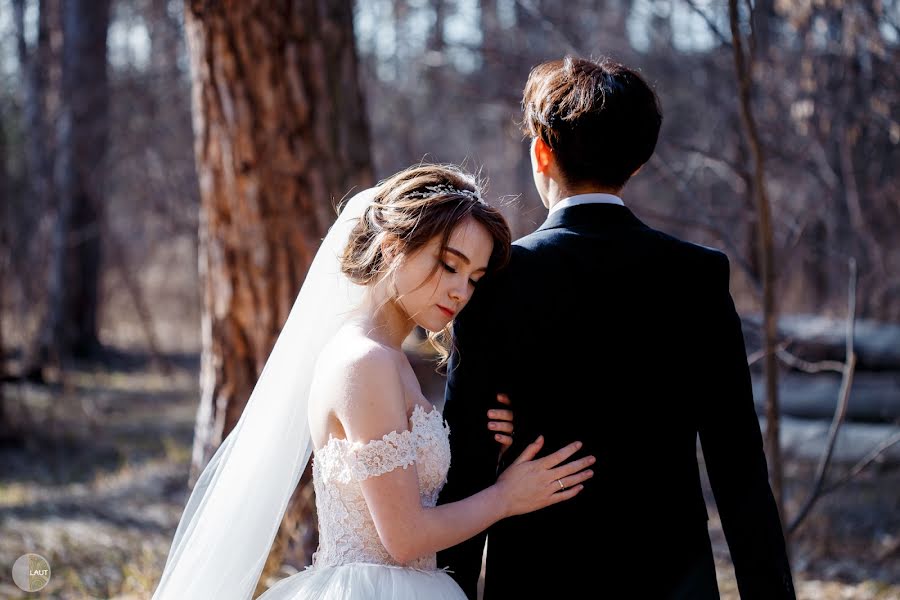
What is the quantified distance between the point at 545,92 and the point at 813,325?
22.3ft

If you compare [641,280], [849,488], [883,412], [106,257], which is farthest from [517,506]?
[106,257]

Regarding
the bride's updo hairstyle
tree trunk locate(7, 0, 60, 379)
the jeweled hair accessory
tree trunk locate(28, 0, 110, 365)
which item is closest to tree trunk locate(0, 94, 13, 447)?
tree trunk locate(7, 0, 60, 379)

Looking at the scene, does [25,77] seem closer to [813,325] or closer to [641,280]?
[813,325]

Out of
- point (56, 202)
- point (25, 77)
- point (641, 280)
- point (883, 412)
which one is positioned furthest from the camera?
point (56, 202)

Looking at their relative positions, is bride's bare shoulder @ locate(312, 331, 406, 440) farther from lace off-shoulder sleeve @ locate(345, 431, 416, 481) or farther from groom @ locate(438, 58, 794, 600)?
groom @ locate(438, 58, 794, 600)

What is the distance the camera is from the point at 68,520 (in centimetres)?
632

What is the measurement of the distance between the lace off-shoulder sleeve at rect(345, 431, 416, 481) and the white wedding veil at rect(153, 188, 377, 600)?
539mm

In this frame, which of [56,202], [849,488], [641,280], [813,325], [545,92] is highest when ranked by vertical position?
[545,92]

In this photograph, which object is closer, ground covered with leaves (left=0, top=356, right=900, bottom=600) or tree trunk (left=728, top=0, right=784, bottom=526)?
tree trunk (left=728, top=0, right=784, bottom=526)

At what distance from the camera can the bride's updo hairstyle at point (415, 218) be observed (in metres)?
2.26

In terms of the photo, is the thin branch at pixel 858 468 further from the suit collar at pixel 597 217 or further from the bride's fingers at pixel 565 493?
the suit collar at pixel 597 217

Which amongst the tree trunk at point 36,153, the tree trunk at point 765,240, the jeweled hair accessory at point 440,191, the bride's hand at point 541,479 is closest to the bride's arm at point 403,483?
the bride's hand at point 541,479

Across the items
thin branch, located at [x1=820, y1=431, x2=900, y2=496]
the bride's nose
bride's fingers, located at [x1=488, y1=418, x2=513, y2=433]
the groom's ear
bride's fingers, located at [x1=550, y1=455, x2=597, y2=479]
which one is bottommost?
thin branch, located at [x1=820, y1=431, x2=900, y2=496]

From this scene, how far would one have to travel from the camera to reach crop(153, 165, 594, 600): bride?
2.18 m
